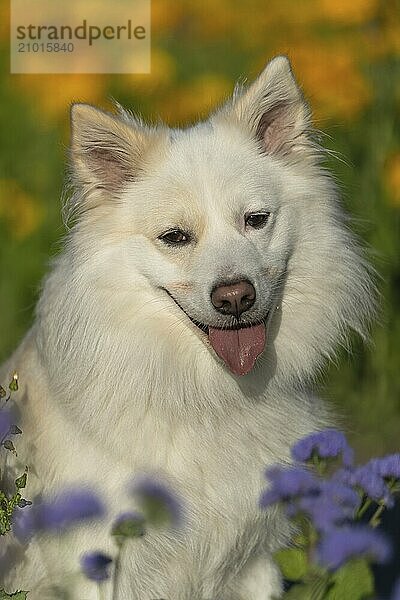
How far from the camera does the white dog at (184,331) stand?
362 cm

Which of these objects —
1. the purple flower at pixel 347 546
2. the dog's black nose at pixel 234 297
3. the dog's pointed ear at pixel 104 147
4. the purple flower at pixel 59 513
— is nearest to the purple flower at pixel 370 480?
the purple flower at pixel 347 546

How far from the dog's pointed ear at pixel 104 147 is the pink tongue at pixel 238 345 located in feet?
2.21

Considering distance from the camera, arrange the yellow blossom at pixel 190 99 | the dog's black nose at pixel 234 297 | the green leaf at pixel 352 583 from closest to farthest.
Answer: the green leaf at pixel 352 583 → the dog's black nose at pixel 234 297 → the yellow blossom at pixel 190 99

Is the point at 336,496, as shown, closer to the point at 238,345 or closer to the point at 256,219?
the point at 238,345

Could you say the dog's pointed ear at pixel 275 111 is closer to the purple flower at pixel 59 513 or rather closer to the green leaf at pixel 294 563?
the purple flower at pixel 59 513

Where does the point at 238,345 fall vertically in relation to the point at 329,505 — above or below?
above

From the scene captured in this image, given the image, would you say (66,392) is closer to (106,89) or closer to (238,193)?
(238,193)

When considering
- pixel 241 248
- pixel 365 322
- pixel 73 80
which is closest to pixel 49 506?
pixel 241 248

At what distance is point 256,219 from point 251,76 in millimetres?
2714

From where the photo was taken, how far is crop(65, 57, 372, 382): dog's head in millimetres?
3545

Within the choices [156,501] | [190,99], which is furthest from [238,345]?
[190,99]

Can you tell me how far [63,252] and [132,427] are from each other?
711 millimetres

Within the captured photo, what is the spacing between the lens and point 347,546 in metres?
2.69

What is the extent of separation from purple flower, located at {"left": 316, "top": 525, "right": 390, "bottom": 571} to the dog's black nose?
92 centimetres
